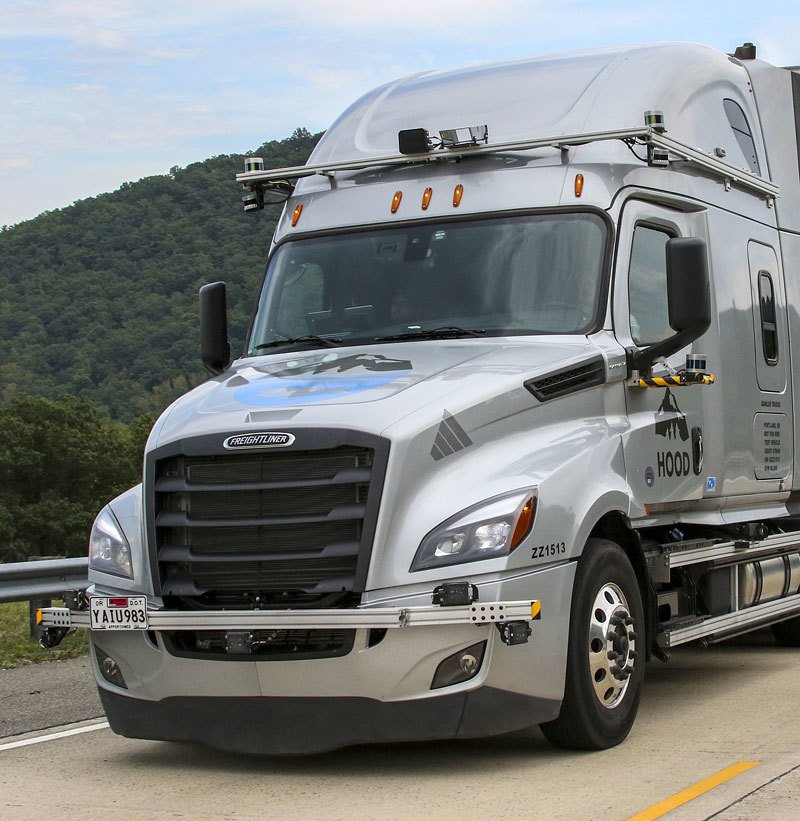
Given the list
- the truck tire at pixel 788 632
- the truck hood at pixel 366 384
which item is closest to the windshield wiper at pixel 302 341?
the truck hood at pixel 366 384

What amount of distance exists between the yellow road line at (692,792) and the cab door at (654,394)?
158cm

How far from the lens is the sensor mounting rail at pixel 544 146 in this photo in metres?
8.39

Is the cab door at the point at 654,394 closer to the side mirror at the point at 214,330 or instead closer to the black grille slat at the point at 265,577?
the black grille slat at the point at 265,577

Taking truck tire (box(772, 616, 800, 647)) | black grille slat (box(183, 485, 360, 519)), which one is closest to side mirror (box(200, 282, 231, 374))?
black grille slat (box(183, 485, 360, 519))

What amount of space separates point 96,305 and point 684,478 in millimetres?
74368

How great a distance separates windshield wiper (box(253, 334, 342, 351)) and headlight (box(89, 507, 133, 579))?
4.96 feet

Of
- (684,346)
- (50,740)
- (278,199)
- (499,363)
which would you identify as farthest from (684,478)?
(50,740)

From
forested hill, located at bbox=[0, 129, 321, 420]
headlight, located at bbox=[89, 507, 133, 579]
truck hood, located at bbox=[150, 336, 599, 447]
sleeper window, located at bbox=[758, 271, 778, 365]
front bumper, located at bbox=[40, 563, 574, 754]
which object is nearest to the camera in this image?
front bumper, located at bbox=[40, 563, 574, 754]

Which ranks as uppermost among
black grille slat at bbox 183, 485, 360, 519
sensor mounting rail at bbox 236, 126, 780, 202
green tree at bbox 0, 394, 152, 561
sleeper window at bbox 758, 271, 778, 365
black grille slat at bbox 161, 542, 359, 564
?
sensor mounting rail at bbox 236, 126, 780, 202

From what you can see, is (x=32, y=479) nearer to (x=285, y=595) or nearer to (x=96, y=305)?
(x=96, y=305)

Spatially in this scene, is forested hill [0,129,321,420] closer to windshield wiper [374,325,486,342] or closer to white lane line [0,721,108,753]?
white lane line [0,721,108,753]

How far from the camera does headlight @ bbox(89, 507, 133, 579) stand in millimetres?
7418

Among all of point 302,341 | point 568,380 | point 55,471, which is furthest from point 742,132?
point 55,471

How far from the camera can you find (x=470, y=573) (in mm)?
6672
